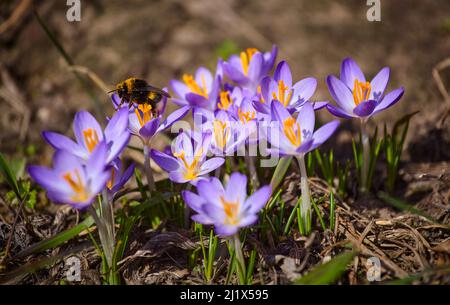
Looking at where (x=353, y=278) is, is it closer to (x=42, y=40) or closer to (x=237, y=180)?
(x=237, y=180)

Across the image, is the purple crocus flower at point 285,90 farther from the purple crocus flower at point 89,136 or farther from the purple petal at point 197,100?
the purple crocus flower at point 89,136

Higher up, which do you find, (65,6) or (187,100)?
(65,6)

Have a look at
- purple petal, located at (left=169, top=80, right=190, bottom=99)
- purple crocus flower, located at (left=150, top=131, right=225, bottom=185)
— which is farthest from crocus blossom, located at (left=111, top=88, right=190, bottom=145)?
purple petal, located at (left=169, top=80, right=190, bottom=99)

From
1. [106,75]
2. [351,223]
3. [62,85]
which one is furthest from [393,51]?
[62,85]

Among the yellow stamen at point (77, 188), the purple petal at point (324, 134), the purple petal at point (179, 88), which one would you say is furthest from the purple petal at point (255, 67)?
the yellow stamen at point (77, 188)

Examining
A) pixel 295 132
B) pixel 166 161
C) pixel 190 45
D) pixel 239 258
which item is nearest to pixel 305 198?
pixel 295 132

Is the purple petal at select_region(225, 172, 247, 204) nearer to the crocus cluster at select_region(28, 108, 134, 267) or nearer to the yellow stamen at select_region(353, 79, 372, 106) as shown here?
the crocus cluster at select_region(28, 108, 134, 267)
